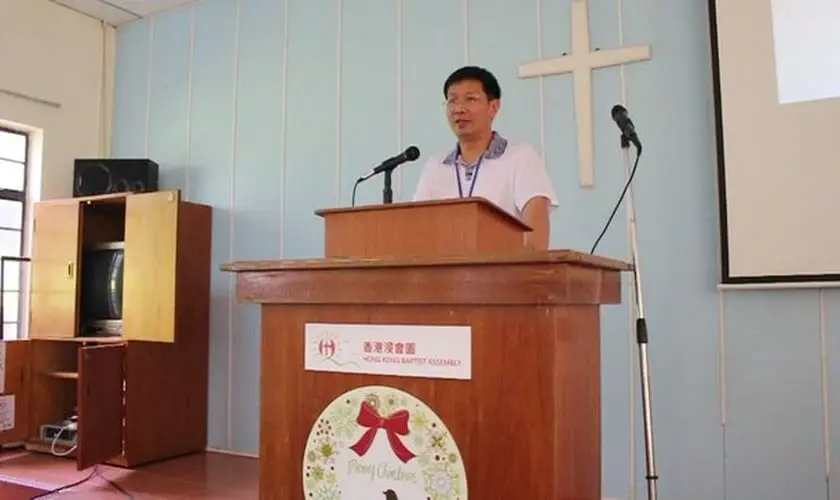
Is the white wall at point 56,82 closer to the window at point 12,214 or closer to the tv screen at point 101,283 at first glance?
the window at point 12,214

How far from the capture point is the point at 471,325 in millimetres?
1225

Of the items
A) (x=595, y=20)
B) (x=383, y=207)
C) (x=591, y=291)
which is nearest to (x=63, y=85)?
(x=595, y=20)

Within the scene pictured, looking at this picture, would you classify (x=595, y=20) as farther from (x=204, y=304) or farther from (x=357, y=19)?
(x=204, y=304)

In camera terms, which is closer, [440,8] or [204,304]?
[440,8]

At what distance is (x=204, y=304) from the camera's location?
157 inches

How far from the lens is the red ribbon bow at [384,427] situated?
4.08 feet

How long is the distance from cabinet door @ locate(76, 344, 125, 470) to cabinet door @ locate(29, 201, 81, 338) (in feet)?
1.75

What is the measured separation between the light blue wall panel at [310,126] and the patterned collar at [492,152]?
1.70m

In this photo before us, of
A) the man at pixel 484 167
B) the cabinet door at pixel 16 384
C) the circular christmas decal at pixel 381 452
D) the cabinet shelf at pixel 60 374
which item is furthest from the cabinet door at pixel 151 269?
the circular christmas decal at pixel 381 452

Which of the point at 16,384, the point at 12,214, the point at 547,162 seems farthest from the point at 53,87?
the point at 547,162

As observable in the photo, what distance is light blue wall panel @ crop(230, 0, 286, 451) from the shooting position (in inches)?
153

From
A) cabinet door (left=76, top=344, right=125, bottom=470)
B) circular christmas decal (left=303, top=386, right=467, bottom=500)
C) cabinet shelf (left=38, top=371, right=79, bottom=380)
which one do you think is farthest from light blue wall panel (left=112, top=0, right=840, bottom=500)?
circular christmas decal (left=303, top=386, right=467, bottom=500)

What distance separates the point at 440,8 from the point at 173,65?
1907mm

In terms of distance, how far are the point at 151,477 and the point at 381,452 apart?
2.55 metres
